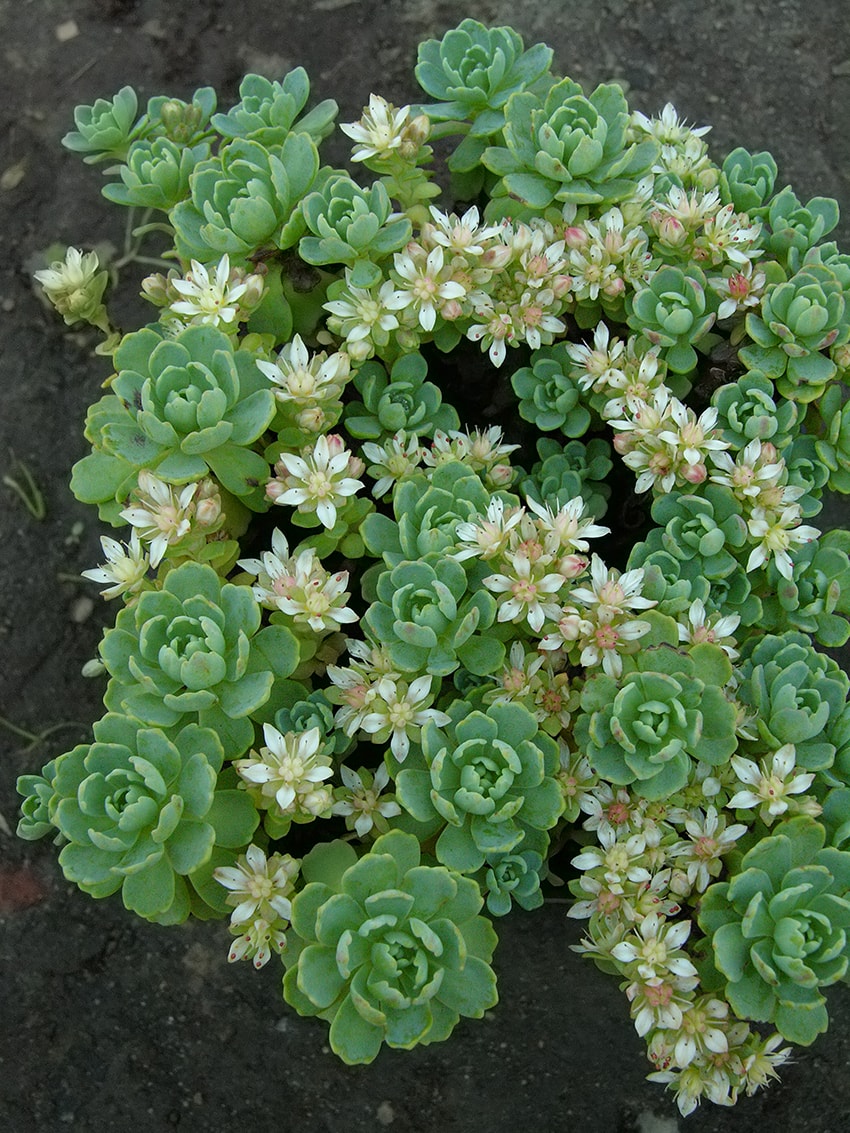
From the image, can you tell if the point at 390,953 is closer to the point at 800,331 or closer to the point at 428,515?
the point at 428,515

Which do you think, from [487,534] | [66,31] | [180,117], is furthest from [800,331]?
[66,31]

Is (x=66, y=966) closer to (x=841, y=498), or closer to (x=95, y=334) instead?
(x=95, y=334)

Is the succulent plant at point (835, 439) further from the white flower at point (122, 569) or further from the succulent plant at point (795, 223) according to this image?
the white flower at point (122, 569)

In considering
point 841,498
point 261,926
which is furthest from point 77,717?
point 841,498

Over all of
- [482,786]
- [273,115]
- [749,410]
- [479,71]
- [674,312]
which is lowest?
[482,786]

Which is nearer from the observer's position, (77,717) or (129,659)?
(129,659)
